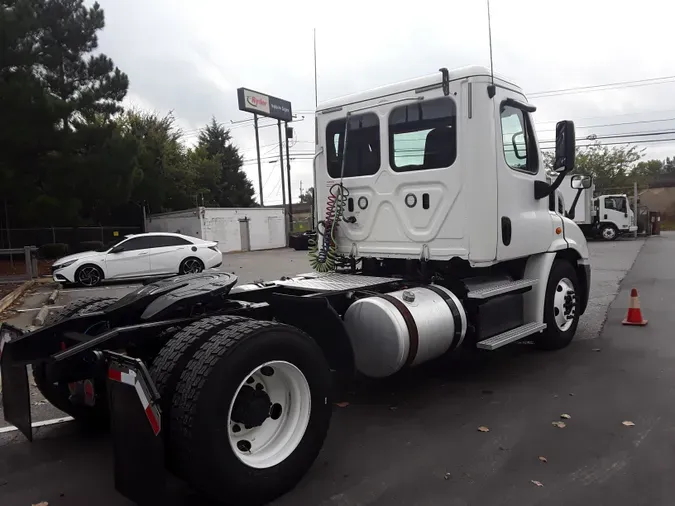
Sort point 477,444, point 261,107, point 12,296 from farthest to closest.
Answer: point 261,107 → point 12,296 → point 477,444

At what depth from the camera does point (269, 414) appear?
3312mm

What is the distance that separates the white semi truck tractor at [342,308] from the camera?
9.58ft

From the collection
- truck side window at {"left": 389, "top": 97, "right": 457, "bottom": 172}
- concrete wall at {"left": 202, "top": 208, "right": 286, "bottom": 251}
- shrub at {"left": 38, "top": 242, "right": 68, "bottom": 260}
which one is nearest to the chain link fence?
shrub at {"left": 38, "top": 242, "right": 68, "bottom": 260}

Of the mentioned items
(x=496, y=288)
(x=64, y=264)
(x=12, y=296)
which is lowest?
(x=12, y=296)

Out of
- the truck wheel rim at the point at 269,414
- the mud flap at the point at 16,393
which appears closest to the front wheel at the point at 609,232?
the truck wheel rim at the point at 269,414

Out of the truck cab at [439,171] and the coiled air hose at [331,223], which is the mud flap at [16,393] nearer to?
the coiled air hose at [331,223]

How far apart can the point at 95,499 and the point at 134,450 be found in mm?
885

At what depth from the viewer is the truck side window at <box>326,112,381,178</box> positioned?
18.9 feet

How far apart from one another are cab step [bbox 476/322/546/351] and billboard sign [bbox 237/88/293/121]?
3800cm

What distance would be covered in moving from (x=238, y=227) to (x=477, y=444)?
30.6 meters

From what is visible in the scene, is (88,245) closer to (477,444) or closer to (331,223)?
(331,223)

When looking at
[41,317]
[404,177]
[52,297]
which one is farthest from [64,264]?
[404,177]

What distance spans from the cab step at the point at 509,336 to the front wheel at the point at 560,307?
44 cm

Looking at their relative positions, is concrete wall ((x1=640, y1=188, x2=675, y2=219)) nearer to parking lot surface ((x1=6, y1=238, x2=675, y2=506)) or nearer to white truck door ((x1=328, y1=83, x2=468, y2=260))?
parking lot surface ((x1=6, y1=238, x2=675, y2=506))
